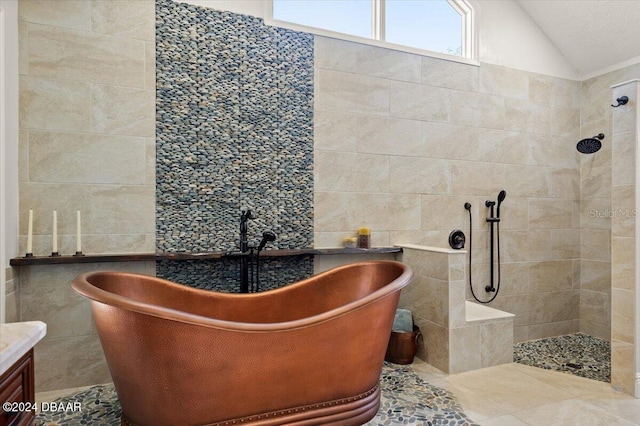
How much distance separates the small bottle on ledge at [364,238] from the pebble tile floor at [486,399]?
A: 0.91 m

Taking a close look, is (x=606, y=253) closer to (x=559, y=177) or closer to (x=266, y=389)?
(x=559, y=177)

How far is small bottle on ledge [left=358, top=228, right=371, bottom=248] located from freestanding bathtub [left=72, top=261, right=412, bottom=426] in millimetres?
991

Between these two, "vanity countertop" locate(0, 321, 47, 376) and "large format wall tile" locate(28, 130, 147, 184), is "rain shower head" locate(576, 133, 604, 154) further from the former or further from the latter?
"vanity countertop" locate(0, 321, 47, 376)

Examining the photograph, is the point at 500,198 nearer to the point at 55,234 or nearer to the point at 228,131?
the point at 228,131

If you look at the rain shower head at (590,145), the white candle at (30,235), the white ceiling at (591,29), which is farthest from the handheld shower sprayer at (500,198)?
the white candle at (30,235)

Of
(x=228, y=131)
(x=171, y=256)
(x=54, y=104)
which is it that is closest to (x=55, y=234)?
(x=171, y=256)

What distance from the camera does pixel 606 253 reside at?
3.87 metres

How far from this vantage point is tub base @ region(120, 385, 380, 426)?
5.74 feet

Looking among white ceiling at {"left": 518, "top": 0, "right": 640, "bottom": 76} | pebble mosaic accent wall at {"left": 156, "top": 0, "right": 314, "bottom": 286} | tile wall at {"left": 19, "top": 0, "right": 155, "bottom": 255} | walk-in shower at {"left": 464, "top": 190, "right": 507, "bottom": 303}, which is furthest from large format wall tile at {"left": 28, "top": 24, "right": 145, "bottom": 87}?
white ceiling at {"left": 518, "top": 0, "right": 640, "bottom": 76}

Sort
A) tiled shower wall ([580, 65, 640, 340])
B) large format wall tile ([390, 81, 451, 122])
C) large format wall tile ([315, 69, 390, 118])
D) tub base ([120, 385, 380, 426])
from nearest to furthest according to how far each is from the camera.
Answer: tub base ([120, 385, 380, 426]), large format wall tile ([315, 69, 390, 118]), large format wall tile ([390, 81, 451, 122]), tiled shower wall ([580, 65, 640, 340])

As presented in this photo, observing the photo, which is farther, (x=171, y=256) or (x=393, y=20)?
(x=393, y=20)

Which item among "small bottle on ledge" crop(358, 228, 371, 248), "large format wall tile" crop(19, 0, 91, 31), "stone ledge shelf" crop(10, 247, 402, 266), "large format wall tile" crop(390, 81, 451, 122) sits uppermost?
"large format wall tile" crop(19, 0, 91, 31)

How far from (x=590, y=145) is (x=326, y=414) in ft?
11.3

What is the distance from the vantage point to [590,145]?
3691 mm
